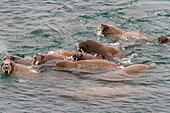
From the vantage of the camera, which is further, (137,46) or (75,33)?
(75,33)

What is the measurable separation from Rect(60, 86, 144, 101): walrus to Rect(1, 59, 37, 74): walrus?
2.32 meters

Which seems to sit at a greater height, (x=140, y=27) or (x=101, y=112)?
(x=140, y=27)

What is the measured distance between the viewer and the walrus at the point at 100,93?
423 inches

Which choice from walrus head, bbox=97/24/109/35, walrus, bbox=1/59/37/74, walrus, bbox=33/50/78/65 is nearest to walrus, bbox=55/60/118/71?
walrus, bbox=33/50/78/65

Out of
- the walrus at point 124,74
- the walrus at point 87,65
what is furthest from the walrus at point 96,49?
the walrus at point 124,74

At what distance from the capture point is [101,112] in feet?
32.7

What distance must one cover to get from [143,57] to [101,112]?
530 centimetres

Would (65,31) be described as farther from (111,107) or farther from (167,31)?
(111,107)

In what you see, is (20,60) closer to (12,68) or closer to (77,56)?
(12,68)

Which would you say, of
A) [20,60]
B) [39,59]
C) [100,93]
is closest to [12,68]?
[20,60]

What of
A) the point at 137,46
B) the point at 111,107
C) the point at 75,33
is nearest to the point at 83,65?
the point at 111,107

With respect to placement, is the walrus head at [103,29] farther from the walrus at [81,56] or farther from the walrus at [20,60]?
the walrus at [20,60]

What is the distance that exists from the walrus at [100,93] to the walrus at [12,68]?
7.60 ft

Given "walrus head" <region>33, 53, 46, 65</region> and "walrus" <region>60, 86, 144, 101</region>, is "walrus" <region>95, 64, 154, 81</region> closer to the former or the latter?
"walrus" <region>60, 86, 144, 101</region>
